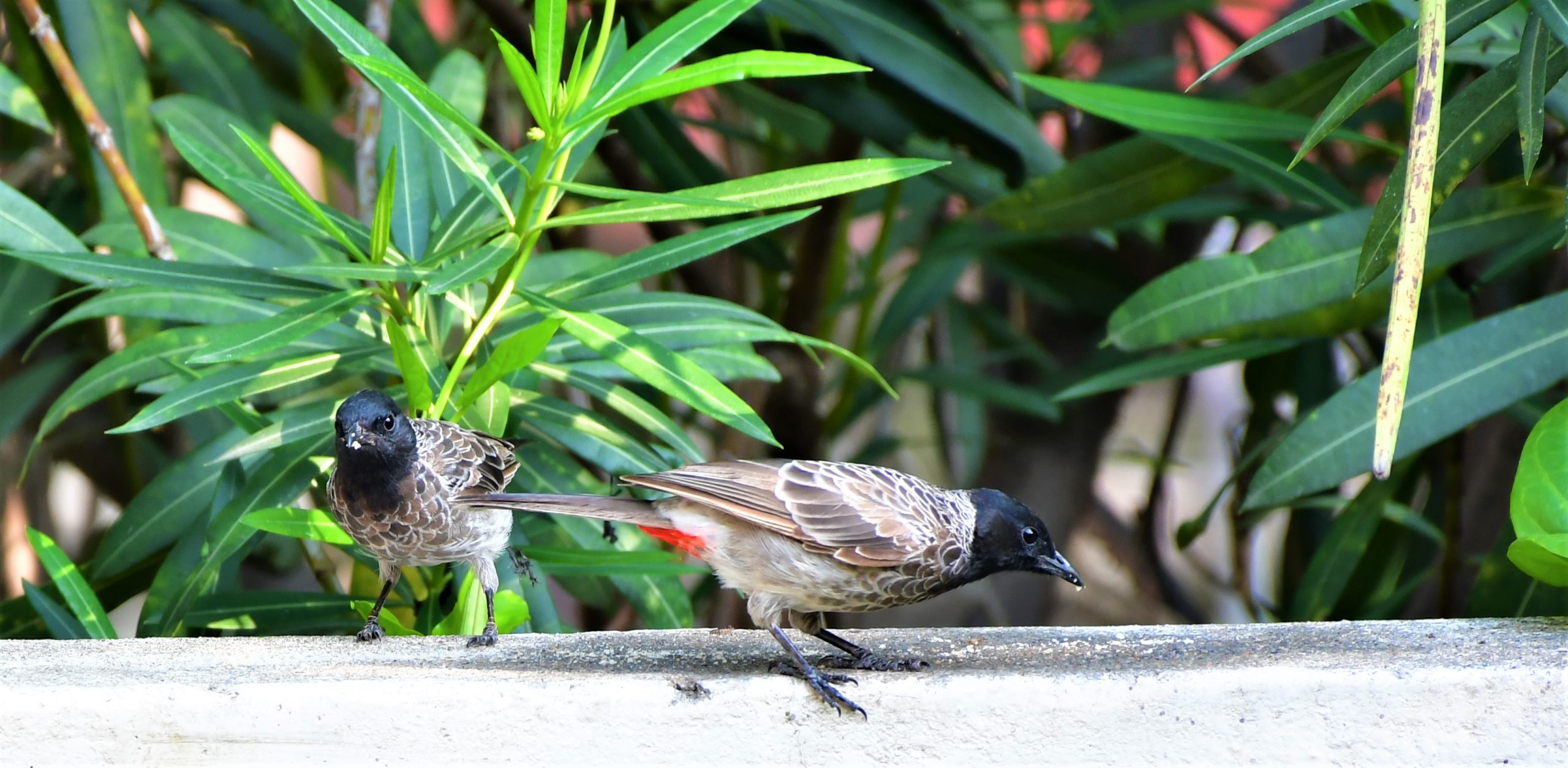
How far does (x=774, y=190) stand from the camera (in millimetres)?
1828

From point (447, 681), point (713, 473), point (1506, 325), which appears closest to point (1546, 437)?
point (1506, 325)

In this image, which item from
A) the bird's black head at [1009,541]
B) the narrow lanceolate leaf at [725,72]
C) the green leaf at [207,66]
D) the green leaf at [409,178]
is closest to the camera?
the narrow lanceolate leaf at [725,72]

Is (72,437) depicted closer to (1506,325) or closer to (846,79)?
(846,79)

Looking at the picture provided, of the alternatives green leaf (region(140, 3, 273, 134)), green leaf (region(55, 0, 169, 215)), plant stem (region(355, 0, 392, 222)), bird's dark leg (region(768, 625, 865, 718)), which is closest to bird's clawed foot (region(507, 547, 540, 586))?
bird's dark leg (region(768, 625, 865, 718))

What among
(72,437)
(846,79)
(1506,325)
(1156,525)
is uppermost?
(846,79)

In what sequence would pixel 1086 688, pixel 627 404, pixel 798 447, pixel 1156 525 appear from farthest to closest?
pixel 1156 525, pixel 798 447, pixel 627 404, pixel 1086 688

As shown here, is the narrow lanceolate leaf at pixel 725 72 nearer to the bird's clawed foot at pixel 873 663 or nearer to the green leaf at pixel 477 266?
the green leaf at pixel 477 266

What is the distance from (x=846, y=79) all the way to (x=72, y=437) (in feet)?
6.51

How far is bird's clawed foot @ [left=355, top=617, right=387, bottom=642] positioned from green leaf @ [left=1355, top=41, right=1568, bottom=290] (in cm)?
144

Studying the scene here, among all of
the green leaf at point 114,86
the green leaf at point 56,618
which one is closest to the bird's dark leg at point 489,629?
the green leaf at point 56,618

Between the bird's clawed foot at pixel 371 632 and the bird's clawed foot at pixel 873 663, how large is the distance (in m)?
0.66

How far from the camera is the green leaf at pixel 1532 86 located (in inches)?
60.4

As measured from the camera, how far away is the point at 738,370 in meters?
2.24

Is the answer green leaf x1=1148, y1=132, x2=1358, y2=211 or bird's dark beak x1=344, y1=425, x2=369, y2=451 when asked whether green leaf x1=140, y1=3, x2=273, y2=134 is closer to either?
bird's dark beak x1=344, y1=425, x2=369, y2=451
